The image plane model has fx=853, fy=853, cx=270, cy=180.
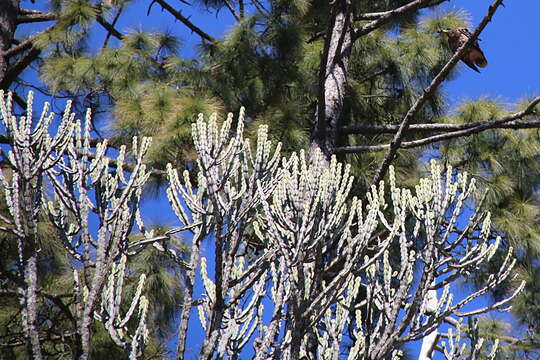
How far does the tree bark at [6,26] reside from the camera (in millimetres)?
7797

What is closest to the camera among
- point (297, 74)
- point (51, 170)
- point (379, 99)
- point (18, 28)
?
point (51, 170)

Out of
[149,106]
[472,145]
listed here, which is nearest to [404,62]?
[472,145]

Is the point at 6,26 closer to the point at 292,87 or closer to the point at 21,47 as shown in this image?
the point at 21,47

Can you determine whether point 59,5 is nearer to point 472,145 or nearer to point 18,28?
point 18,28

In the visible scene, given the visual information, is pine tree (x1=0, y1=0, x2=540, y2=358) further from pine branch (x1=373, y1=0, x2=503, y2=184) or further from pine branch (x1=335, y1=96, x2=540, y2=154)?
pine branch (x1=373, y1=0, x2=503, y2=184)

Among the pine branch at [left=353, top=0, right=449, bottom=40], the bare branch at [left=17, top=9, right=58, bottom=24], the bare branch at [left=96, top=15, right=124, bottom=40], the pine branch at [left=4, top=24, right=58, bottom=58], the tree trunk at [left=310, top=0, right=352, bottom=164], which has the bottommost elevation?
the tree trunk at [left=310, top=0, right=352, bottom=164]

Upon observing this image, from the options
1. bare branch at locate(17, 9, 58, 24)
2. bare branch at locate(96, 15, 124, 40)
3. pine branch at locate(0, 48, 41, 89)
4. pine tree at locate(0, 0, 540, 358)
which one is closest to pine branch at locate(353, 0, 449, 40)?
pine tree at locate(0, 0, 540, 358)

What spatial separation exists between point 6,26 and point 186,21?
66.7 inches

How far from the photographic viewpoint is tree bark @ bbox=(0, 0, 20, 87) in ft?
25.6

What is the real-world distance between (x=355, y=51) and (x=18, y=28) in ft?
12.0

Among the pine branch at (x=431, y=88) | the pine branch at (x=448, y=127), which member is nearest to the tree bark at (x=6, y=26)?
the pine branch at (x=448, y=127)

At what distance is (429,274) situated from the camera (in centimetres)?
342

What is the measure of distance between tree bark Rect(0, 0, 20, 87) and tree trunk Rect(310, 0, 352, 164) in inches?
146

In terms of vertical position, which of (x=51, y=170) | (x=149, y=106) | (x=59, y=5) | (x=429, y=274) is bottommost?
(x=429, y=274)
